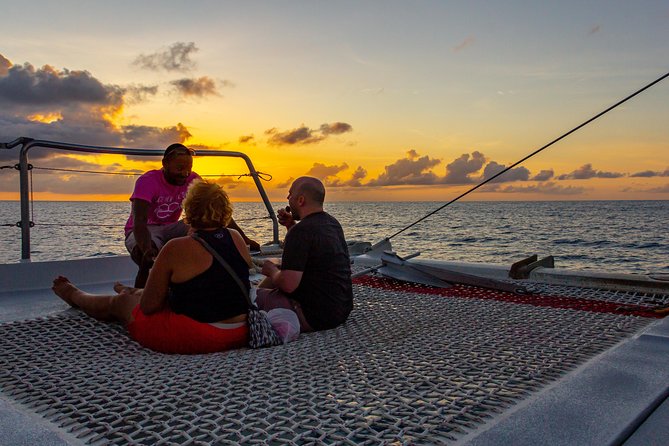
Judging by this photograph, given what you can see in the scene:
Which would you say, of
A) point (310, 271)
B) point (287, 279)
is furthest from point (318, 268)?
point (287, 279)

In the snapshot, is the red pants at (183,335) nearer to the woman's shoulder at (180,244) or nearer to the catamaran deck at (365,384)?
the catamaran deck at (365,384)

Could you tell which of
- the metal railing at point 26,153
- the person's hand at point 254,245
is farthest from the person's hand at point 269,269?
the metal railing at point 26,153

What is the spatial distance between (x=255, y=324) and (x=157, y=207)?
5.48ft

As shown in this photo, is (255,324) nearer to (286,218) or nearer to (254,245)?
(286,218)

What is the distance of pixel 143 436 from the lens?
62.4 inches

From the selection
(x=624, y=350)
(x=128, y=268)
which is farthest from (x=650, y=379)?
(x=128, y=268)

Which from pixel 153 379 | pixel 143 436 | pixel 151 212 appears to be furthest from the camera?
pixel 151 212

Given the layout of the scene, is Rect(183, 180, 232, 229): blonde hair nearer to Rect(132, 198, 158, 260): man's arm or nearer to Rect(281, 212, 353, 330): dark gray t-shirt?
Rect(281, 212, 353, 330): dark gray t-shirt

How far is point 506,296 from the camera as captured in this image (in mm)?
4008

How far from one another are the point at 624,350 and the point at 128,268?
3.99 m

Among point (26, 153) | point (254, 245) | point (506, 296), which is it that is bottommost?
point (506, 296)

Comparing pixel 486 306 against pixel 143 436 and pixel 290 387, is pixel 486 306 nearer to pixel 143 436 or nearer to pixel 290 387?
pixel 290 387

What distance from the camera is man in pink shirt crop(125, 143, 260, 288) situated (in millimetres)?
3762

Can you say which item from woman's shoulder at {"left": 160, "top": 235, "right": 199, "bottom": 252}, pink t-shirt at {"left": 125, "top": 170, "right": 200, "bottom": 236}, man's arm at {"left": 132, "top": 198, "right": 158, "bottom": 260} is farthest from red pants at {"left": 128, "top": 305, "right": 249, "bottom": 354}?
pink t-shirt at {"left": 125, "top": 170, "right": 200, "bottom": 236}
